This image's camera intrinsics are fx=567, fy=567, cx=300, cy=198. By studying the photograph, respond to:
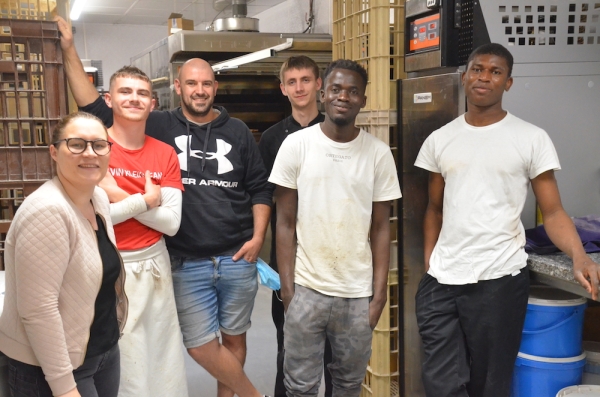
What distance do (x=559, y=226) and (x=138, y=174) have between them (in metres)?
1.62

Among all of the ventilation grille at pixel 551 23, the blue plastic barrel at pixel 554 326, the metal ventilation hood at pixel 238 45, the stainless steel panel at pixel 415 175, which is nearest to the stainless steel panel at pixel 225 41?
the metal ventilation hood at pixel 238 45

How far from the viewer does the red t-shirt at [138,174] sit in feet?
7.42

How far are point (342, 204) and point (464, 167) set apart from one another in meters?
0.49

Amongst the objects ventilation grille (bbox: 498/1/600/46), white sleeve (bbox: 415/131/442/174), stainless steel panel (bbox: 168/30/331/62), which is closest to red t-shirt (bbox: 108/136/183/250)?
white sleeve (bbox: 415/131/442/174)

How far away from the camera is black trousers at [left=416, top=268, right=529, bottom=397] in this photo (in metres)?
2.13

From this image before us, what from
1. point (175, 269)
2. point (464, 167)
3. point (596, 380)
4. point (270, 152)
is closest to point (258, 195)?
point (270, 152)

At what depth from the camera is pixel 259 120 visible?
219 inches

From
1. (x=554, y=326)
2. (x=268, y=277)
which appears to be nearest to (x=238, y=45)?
(x=268, y=277)

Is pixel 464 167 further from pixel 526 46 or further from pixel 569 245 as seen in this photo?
pixel 526 46

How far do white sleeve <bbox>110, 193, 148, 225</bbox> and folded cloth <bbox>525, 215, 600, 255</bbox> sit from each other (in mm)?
1526

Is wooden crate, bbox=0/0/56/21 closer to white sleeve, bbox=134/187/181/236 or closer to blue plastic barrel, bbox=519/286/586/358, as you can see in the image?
white sleeve, bbox=134/187/181/236

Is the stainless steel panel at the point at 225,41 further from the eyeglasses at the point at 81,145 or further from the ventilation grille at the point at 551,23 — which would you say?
the eyeglasses at the point at 81,145

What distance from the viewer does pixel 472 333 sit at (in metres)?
2.19

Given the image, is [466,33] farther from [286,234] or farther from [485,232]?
[286,234]
